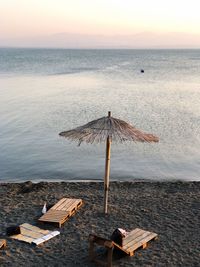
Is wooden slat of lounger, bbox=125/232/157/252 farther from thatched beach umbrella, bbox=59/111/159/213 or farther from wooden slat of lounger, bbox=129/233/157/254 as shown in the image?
thatched beach umbrella, bbox=59/111/159/213

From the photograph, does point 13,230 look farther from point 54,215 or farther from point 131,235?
point 131,235

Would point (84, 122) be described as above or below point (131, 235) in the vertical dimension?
below

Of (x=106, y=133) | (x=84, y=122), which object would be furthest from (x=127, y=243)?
(x=84, y=122)

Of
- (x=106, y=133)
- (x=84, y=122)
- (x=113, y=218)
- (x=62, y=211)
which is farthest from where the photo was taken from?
(x=84, y=122)

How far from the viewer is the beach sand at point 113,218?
391 inches

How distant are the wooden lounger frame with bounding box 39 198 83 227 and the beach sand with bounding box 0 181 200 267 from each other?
7.0 inches

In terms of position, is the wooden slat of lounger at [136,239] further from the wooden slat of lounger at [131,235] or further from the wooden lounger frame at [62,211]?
the wooden lounger frame at [62,211]

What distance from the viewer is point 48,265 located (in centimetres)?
955

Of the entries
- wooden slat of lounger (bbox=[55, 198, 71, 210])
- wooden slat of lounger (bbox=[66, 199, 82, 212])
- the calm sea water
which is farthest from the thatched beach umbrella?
the calm sea water

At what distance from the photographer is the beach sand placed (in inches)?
391

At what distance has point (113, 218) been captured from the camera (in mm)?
12273

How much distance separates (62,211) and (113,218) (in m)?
1.55

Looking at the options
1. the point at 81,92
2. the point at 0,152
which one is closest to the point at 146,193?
the point at 0,152

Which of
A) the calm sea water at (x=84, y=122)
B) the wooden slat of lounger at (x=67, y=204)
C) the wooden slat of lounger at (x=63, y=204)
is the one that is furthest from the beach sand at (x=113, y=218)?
the calm sea water at (x=84, y=122)
